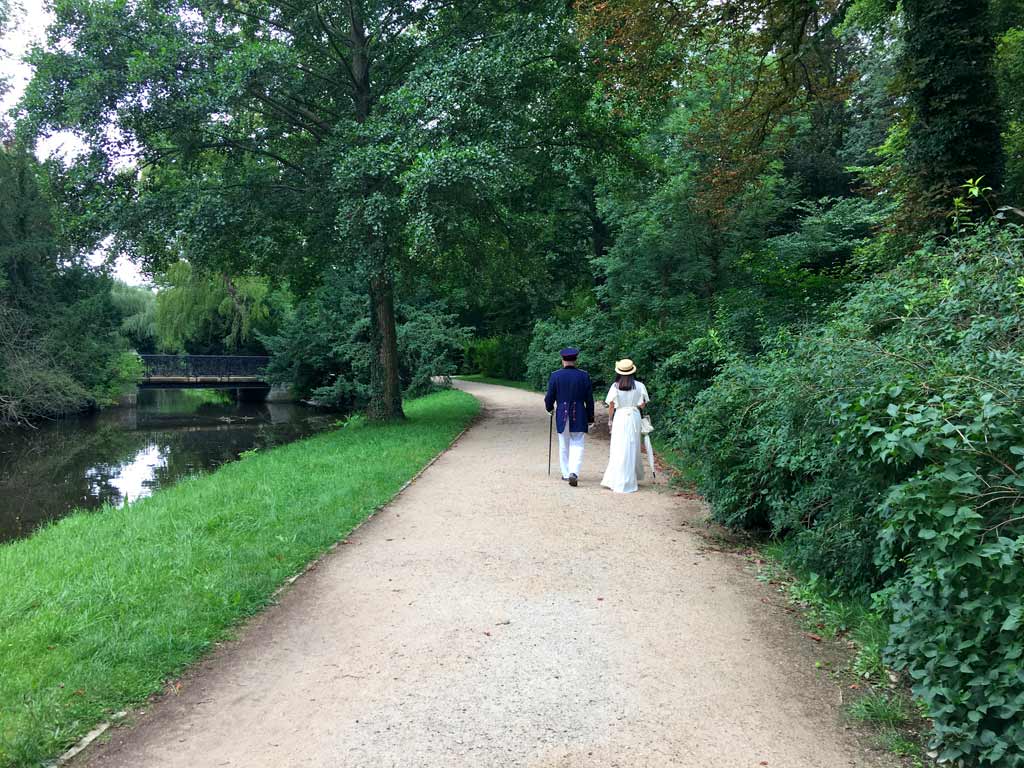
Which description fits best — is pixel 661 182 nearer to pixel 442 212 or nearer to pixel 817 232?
pixel 817 232

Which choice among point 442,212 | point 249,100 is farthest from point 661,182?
point 249,100

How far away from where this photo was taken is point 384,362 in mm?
17891

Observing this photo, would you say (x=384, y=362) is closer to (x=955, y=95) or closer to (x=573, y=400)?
(x=573, y=400)

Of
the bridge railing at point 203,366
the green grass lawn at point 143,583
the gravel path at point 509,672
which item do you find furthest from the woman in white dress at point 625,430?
the bridge railing at point 203,366

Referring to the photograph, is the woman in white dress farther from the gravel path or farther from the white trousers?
the gravel path

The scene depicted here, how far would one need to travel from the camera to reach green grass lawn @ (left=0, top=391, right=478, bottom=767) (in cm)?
352

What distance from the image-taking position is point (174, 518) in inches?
310

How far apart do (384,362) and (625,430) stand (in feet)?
33.4

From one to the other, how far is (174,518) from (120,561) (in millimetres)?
1969

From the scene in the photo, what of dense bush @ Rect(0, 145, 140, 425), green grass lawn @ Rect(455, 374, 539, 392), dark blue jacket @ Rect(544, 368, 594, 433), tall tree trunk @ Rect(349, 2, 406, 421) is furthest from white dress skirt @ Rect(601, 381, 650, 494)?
green grass lawn @ Rect(455, 374, 539, 392)

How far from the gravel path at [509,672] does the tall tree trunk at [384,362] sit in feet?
37.2

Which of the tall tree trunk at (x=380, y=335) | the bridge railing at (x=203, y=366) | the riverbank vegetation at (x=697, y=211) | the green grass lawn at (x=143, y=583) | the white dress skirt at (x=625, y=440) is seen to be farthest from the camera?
the bridge railing at (x=203, y=366)

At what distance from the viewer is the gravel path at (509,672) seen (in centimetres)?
312

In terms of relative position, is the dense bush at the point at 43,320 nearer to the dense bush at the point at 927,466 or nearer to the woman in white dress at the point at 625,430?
the woman in white dress at the point at 625,430
